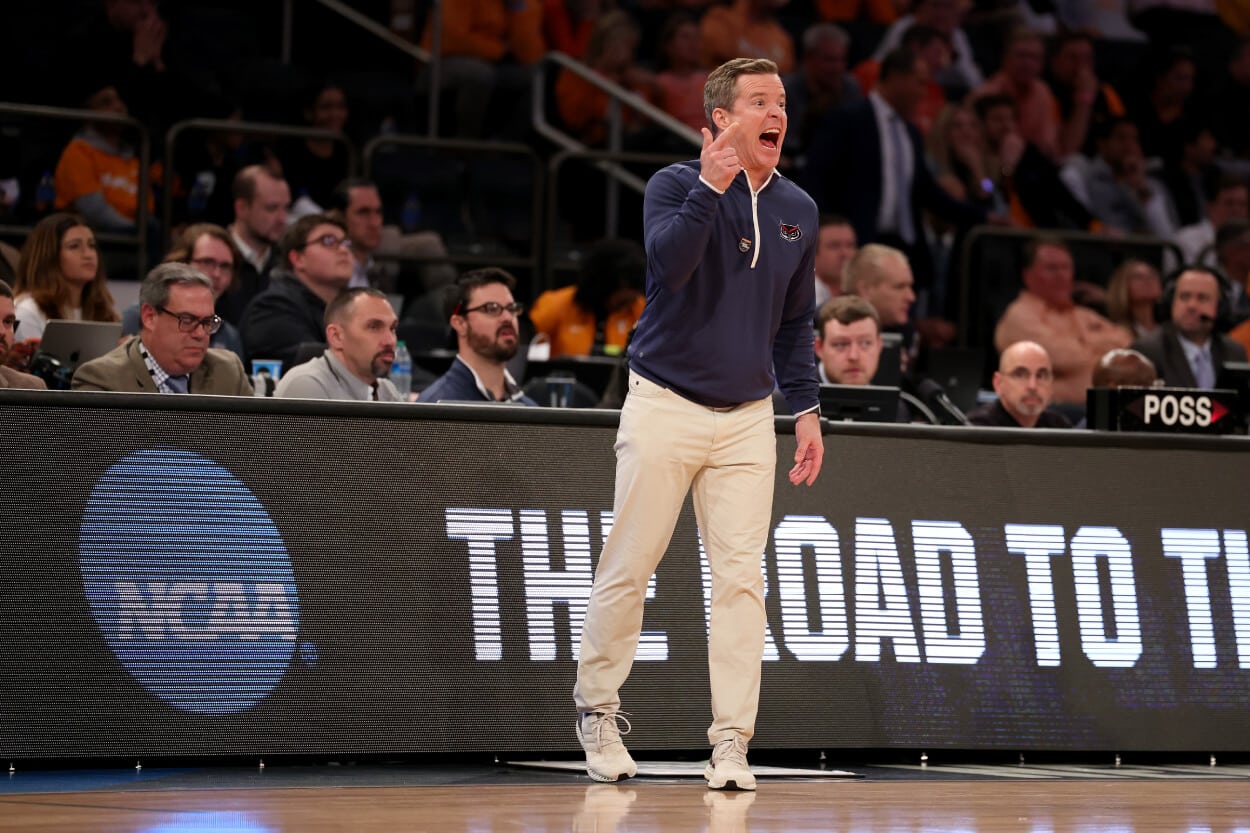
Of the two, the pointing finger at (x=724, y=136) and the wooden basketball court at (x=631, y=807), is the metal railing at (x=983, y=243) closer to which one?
the wooden basketball court at (x=631, y=807)

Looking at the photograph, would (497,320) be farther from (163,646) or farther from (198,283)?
(163,646)

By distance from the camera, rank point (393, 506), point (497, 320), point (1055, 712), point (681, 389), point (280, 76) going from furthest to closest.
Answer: point (280, 76) → point (497, 320) → point (1055, 712) → point (393, 506) → point (681, 389)

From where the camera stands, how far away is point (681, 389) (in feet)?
19.3

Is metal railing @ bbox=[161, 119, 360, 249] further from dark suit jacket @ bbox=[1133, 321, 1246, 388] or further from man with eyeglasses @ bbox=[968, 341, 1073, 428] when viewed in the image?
dark suit jacket @ bbox=[1133, 321, 1246, 388]

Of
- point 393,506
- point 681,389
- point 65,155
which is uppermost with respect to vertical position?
point 65,155

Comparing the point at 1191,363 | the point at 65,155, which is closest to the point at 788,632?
the point at 1191,363

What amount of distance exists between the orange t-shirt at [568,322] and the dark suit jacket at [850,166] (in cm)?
225

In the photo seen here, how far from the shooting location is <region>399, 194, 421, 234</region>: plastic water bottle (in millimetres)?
12758

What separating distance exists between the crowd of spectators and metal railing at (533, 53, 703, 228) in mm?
163

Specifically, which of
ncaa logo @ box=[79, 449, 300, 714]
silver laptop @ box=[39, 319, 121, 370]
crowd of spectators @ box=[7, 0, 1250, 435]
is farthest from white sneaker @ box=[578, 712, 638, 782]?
silver laptop @ box=[39, 319, 121, 370]

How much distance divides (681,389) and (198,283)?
2.55 m

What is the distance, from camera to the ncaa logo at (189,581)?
6184 mm

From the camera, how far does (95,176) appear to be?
1147cm

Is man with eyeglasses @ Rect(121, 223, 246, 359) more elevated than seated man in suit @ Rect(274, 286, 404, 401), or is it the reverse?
man with eyeglasses @ Rect(121, 223, 246, 359)
